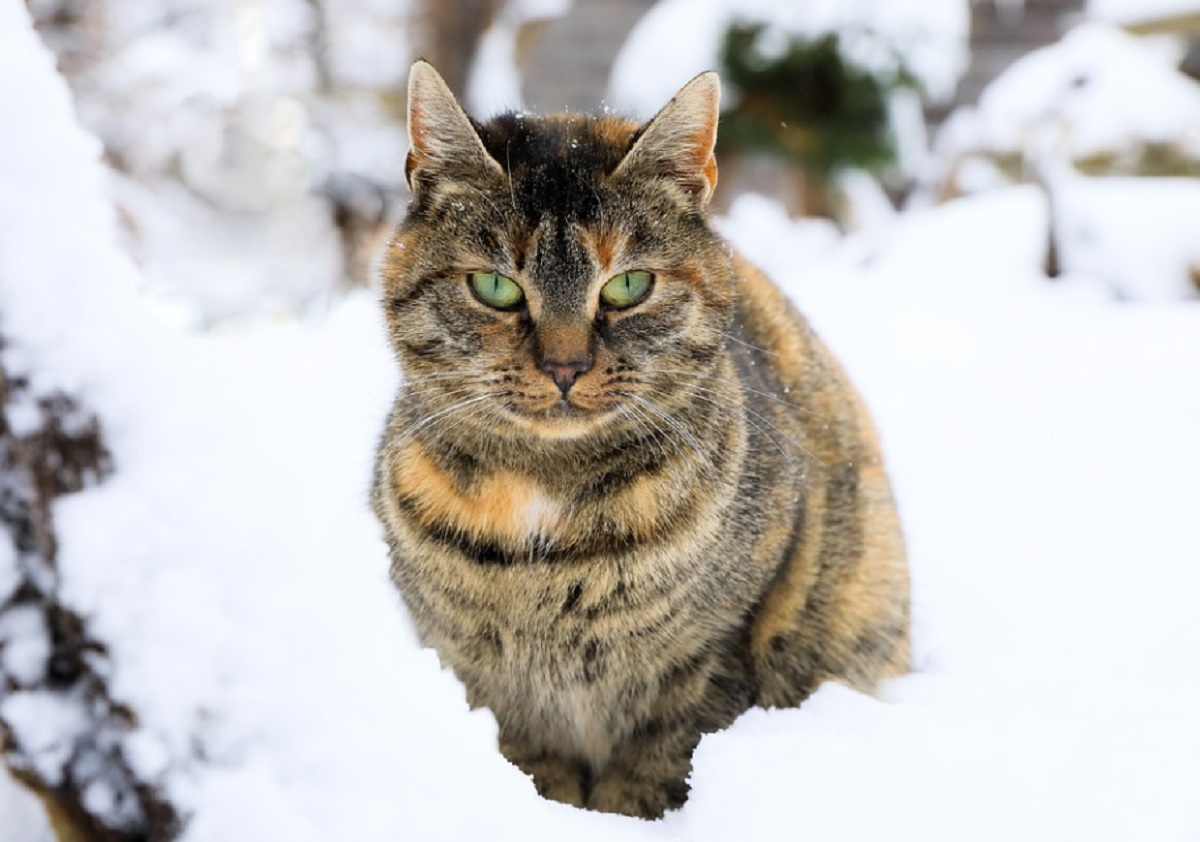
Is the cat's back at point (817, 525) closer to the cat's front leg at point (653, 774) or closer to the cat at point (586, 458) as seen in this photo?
the cat at point (586, 458)

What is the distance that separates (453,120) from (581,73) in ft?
29.5

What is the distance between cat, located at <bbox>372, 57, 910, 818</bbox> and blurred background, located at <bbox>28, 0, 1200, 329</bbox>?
5.69 ft

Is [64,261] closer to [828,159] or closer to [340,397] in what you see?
[340,397]

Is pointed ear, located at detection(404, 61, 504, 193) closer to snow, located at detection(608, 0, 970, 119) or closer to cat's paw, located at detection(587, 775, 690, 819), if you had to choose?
cat's paw, located at detection(587, 775, 690, 819)

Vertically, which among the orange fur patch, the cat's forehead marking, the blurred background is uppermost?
the cat's forehead marking

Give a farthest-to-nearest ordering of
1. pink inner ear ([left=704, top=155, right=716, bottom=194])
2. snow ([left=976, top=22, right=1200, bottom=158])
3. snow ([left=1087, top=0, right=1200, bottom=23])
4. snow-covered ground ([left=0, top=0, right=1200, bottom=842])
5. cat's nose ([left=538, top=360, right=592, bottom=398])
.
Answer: snow ([left=1087, top=0, right=1200, bottom=23]) → snow ([left=976, top=22, right=1200, bottom=158]) → pink inner ear ([left=704, top=155, right=716, bottom=194]) → cat's nose ([left=538, top=360, right=592, bottom=398]) → snow-covered ground ([left=0, top=0, right=1200, bottom=842])

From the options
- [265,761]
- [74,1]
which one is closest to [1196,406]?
[265,761]

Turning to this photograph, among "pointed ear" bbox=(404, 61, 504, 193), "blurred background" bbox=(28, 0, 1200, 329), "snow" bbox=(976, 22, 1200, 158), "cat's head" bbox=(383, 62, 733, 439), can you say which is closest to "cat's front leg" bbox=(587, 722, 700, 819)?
"cat's head" bbox=(383, 62, 733, 439)

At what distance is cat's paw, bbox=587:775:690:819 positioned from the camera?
1837 millimetres

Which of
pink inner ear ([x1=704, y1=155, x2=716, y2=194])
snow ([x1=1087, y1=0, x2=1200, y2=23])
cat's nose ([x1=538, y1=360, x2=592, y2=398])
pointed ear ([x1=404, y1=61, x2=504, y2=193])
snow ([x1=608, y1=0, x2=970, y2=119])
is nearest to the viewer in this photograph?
cat's nose ([x1=538, y1=360, x2=592, y2=398])

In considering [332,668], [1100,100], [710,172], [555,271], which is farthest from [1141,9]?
[332,668]

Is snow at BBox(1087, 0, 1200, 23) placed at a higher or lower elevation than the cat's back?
higher

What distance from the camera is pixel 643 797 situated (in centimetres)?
186

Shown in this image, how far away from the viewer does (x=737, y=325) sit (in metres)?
2.18
